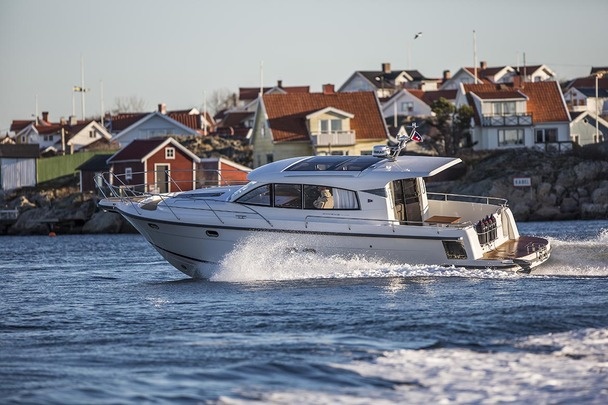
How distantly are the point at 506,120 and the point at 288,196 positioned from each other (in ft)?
167

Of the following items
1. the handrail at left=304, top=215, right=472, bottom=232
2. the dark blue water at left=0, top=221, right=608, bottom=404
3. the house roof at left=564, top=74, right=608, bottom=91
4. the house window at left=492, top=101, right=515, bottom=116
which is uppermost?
the house roof at left=564, top=74, right=608, bottom=91

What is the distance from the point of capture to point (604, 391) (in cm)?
1327

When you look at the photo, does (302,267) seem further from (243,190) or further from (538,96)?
(538,96)

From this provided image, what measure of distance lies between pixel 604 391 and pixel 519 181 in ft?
145

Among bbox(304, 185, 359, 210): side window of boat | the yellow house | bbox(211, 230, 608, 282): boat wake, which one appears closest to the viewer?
bbox(211, 230, 608, 282): boat wake

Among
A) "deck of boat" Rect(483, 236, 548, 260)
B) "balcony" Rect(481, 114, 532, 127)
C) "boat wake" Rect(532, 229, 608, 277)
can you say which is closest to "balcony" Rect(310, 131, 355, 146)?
"balcony" Rect(481, 114, 532, 127)

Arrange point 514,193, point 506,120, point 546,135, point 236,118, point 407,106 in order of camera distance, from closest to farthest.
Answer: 1. point 514,193
2. point 506,120
3. point 546,135
4. point 407,106
5. point 236,118

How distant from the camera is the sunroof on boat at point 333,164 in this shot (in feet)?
79.4

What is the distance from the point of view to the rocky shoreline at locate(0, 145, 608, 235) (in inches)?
Result: 2163

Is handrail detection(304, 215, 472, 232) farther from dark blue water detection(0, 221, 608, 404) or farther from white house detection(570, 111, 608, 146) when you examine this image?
white house detection(570, 111, 608, 146)

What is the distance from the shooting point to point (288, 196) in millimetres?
23719

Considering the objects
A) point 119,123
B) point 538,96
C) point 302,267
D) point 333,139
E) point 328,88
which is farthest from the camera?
point 119,123

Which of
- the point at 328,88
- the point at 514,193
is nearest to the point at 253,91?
the point at 328,88

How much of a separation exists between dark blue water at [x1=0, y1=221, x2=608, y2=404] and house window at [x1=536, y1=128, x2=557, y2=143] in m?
48.3
